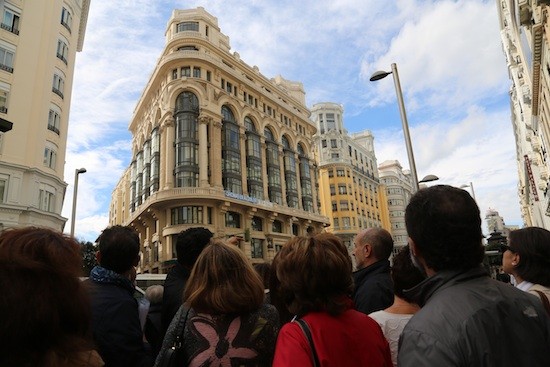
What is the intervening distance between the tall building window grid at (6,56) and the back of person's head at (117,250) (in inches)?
945

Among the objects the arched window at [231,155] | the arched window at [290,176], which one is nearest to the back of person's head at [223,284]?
the arched window at [231,155]

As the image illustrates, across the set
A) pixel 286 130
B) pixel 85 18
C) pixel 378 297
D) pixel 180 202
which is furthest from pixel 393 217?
pixel 378 297

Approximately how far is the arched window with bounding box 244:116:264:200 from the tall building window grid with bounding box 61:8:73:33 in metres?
21.0

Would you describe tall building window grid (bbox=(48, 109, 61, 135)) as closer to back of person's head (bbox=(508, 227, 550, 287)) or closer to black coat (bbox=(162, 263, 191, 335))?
black coat (bbox=(162, 263, 191, 335))

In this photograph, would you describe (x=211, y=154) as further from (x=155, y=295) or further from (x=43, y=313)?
(x=43, y=313)

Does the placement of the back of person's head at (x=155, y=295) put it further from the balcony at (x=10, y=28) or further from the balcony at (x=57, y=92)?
the balcony at (x=10, y=28)

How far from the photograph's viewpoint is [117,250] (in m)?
2.81

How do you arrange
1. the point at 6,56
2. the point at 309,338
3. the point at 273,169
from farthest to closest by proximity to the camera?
the point at 273,169 < the point at 6,56 < the point at 309,338

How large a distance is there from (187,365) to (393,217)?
278 ft

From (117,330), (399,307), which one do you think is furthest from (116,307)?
(399,307)

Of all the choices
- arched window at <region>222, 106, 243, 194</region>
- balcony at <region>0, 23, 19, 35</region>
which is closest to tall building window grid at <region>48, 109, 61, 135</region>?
balcony at <region>0, 23, 19, 35</region>

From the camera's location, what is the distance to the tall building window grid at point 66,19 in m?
24.8

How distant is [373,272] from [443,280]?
1.92 m

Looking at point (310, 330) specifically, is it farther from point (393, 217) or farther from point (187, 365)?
point (393, 217)
